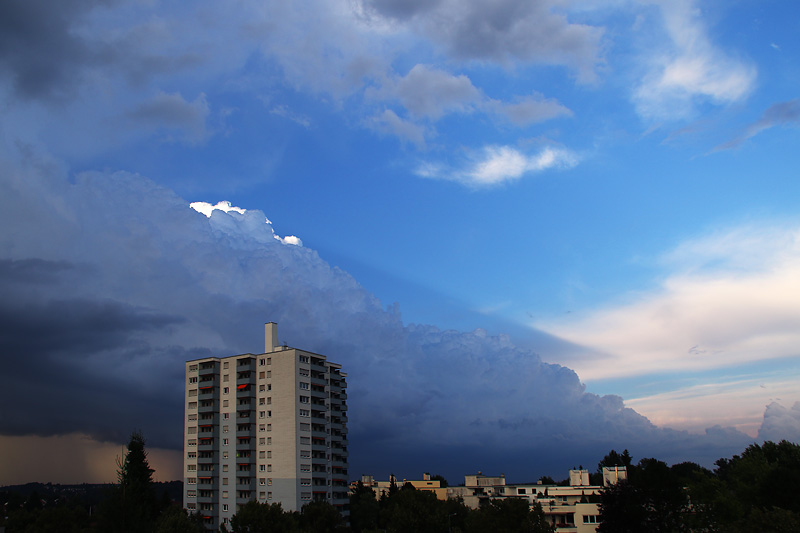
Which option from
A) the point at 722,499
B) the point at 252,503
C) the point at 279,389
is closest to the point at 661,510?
the point at 722,499

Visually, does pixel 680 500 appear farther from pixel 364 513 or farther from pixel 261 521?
pixel 364 513

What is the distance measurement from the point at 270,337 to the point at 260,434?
18236mm

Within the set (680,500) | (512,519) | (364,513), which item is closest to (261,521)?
(512,519)

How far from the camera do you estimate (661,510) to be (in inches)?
3150

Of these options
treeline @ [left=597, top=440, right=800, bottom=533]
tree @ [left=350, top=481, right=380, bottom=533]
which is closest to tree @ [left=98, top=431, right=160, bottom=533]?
tree @ [left=350, top=481, right=380, bottom=533]

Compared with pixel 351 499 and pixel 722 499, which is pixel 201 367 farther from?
pixel 722 499

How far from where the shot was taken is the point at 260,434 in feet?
361

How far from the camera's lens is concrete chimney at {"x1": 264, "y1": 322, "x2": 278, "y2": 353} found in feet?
385

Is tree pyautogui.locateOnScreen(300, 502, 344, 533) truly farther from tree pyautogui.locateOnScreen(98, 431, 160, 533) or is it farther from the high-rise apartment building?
tree pyautogui.locateOnScreen(98, 431, 160, 533)

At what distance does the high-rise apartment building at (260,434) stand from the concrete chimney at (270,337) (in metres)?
0.19

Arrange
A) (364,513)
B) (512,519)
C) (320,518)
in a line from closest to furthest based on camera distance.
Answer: (512,519)
(320,518)
(364,513)

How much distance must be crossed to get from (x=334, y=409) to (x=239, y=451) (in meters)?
22.7

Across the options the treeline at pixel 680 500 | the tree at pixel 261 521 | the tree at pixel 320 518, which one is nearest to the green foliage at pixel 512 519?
the treeline at pixel 680 500

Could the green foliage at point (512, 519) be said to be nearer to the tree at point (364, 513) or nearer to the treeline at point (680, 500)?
the treeline at point (680, 500)
